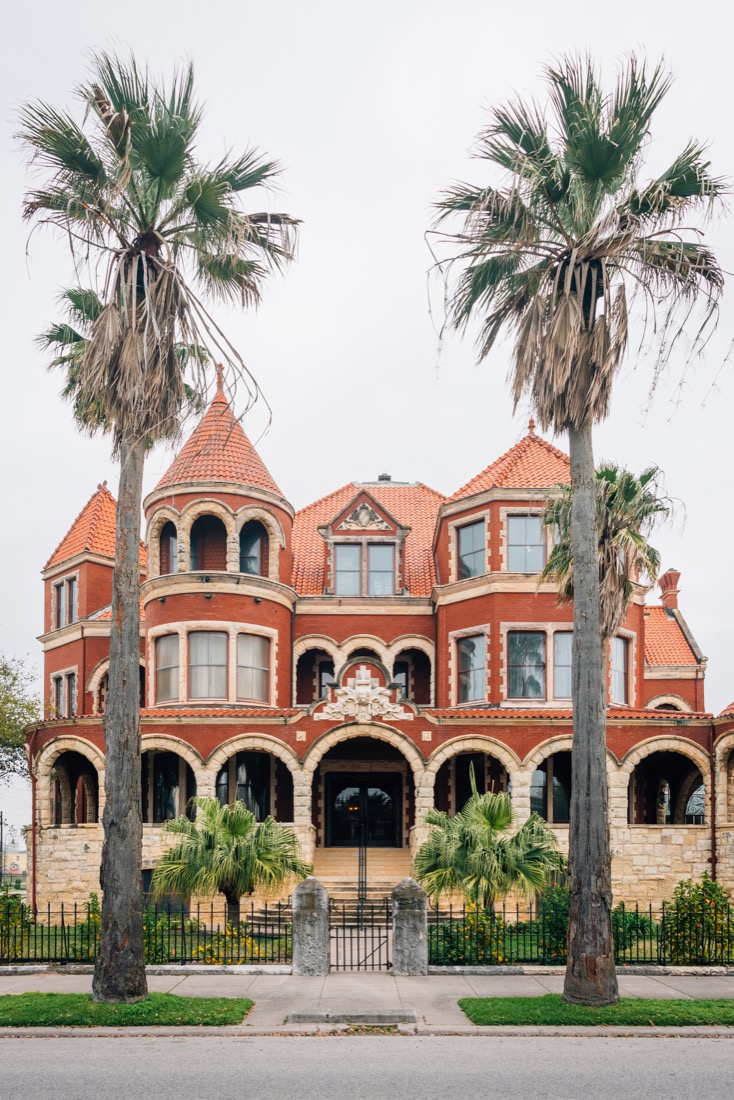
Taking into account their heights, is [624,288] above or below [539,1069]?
above

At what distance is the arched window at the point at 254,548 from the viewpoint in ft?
110

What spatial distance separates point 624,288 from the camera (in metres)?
16.3

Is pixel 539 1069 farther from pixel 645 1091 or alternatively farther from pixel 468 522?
pixel 468 522

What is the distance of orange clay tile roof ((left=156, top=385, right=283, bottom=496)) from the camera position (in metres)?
32.8

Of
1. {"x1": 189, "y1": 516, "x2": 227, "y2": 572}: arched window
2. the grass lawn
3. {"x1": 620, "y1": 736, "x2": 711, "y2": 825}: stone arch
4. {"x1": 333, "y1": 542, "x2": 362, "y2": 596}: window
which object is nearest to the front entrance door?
{"x1": 333, "y1": 542, "x2": 362, "y2": 596}: window

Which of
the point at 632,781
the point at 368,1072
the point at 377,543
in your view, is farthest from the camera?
the point at 377,543

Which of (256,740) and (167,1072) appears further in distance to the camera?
(256,740)

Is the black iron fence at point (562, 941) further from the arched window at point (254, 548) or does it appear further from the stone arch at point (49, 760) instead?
the arched window at point (254, 548)

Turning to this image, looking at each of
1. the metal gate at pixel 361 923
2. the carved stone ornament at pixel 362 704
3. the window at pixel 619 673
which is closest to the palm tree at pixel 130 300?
the metal gate at pixel 361 923

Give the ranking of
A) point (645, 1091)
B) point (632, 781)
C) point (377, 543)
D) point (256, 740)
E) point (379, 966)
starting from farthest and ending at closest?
point (377, 543)
point (632, 781)
point (256, 740)
point (379, 966)
point (645, 1091)

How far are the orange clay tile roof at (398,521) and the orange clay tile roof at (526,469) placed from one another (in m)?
3.26

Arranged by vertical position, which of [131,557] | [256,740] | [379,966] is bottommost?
[379,966]

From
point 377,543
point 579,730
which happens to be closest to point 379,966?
point 579,730

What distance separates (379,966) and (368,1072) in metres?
7.01
